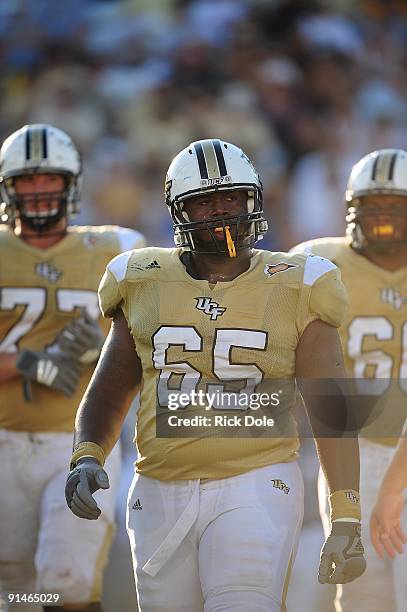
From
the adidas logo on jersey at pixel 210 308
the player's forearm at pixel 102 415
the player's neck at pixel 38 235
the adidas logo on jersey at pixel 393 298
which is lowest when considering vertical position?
the player's forearm at pixel 102 415

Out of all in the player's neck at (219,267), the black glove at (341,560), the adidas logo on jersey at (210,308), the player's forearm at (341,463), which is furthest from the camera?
the player's neck at (219,267)

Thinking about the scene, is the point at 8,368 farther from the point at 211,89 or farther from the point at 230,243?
the point at 211,89

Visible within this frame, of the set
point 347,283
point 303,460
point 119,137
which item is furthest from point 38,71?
point 347,283

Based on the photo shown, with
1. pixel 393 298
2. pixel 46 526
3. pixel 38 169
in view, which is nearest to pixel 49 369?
pixel 46 526

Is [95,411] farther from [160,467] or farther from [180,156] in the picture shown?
[180,156]

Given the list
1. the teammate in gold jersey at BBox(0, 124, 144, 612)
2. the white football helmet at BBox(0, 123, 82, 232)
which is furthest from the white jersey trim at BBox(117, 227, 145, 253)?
the white football helmet at BBox(0, 123, 82, 232)

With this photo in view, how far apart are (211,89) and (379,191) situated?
5.14 metres

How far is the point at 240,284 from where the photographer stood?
10.7ft

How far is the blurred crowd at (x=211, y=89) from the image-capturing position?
351 inches

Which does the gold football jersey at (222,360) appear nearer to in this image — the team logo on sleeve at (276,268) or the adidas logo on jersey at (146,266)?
the team logo on sleeve at (276,268)

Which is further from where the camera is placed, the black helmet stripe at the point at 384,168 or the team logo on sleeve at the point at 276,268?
the black helmet stripe at the point at 384,168

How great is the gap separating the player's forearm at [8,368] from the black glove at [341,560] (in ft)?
6.28

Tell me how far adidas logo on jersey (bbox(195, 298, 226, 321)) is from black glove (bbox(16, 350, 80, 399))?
4.55ft

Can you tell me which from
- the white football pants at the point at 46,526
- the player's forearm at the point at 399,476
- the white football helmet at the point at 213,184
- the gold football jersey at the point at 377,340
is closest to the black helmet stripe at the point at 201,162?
the white football helmet at the point at 213,184
